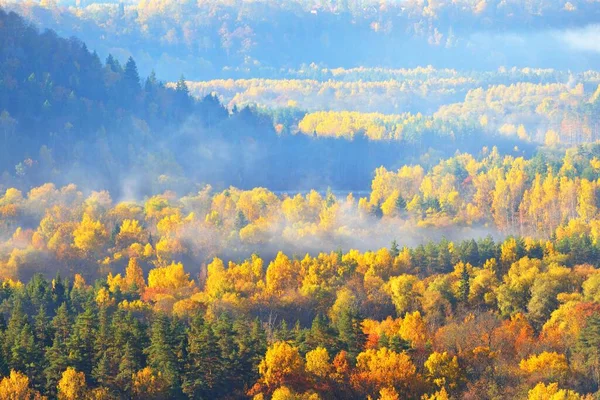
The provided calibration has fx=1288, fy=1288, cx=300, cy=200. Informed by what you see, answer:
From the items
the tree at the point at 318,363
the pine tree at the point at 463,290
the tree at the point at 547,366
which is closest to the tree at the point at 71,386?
the tree at the point at 318,363

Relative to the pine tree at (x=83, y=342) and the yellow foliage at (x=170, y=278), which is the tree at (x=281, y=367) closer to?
the pine tree at (x=83, y=342)

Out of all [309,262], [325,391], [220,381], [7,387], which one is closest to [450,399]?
[325,391]

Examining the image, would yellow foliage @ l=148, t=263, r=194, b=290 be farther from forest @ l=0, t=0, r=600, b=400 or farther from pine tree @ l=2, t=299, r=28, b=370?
pine tree @ l=2, t=299, r=28, b=370

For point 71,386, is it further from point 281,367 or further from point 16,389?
point 281,367

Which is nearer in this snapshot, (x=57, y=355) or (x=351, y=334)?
(x=57, y=355)

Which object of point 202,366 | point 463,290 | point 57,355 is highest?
point 57,355

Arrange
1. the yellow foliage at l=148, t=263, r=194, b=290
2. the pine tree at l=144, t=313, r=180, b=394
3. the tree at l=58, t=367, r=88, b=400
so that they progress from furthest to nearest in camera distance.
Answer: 1. the yellow foliage at l=148, t=263, r=194, b=290
2. the pine tree at l=144, t=313, r=180, b=394
3. the tree at l=58, t=367, r=88, b=400

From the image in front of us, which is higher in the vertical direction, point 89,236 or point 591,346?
point 591,346

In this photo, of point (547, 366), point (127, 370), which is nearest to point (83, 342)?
point (127, 370)

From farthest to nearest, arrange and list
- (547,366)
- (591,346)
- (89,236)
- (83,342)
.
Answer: (89,236), (591,346), (83,342), (547,366)

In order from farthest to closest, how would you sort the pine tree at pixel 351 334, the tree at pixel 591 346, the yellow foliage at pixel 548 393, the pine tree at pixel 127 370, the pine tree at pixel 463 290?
the pine tree at pixel 463 290, the pine tree at pixel 351 334, the tree at pixel 591 346, the pine tree at pixel 127 370, the yellow foliage at pixel 548 393

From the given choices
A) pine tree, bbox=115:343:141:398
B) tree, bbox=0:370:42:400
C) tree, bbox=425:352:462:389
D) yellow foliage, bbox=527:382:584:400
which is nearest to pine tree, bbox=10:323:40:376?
tree, bbox=0:370:42:400

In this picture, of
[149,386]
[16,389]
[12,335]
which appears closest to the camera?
[16,389]

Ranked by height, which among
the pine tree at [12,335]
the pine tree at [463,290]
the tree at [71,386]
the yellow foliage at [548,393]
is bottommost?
→ the pine tree at [463,290]
